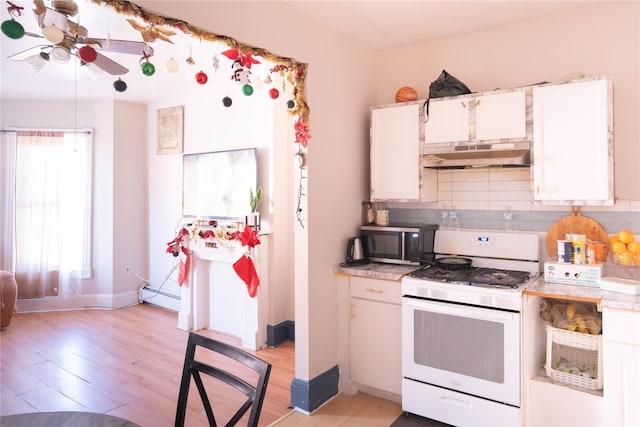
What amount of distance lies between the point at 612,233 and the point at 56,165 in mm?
5807

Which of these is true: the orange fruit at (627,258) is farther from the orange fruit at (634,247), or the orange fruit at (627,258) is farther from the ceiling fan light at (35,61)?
the ceiling fan light at (35,61)

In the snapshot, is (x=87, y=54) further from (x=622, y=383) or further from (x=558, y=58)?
(x=622, y=383)

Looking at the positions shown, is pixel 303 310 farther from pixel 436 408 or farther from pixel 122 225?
pixel 122 225

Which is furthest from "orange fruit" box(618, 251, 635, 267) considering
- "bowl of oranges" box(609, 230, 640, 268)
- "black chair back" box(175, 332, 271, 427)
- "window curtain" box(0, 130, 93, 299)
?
"window curtain" box(0, 130, 93, 299)

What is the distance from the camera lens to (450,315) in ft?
8.11

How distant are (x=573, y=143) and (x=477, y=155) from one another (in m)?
0.54

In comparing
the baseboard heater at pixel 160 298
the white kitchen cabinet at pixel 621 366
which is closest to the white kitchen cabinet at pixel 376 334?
the white kitchen cabinet at pixel 621 366

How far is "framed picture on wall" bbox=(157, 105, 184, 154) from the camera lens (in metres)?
5.05

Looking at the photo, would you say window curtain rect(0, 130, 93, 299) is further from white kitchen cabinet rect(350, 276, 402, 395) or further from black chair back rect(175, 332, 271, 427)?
black chair back rect(175, 332, 271, 427)

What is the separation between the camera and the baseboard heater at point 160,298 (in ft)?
16.7

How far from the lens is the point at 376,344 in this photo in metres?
2.85

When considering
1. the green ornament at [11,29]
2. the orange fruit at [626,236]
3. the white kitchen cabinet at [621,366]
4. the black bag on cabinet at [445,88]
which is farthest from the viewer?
the black bag on cabinet at [445,88]

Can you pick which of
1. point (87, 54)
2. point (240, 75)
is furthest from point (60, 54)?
point (240, 75)

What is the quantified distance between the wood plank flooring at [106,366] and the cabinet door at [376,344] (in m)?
0.59
